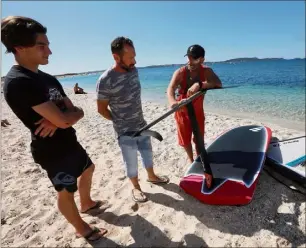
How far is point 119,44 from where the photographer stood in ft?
9.49

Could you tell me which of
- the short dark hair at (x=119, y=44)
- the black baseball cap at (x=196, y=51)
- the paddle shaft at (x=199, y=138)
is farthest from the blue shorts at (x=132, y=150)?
the black baseball cap at (x=196, y=51)

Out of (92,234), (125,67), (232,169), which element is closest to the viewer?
(92,234)

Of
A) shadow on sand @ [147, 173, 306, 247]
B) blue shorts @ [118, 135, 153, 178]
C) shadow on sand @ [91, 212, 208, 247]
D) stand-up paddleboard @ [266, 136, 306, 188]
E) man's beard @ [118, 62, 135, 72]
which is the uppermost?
man's beard @ [118, 62, 135, 72]

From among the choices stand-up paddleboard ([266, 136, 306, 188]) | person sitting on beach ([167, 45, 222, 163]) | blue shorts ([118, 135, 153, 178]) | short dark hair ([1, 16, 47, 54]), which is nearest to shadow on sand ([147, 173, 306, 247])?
stand-up paddleboard ([266, 136, 306, 188])

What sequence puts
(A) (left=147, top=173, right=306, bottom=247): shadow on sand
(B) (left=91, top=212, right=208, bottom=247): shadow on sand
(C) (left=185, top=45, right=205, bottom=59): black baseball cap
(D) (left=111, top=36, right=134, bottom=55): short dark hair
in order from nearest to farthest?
(B) (left=91, top=212, right=208, bottom=247): shadow on sand < (A) (left=147, top=173, right=306, bottom=247): shadow on sand < (D) (left=111, top=36, right=134, bottom=55): short dark hair < (C) (left=185, top=45, right=205, bottom=59): black baseball cap

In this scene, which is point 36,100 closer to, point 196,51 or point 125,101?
point 125,101

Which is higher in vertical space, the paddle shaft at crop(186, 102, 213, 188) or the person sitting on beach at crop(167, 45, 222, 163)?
the person sitting on beach at crop(167, 45, 222, 163)

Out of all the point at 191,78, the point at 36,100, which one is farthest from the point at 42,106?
the point at 191,78

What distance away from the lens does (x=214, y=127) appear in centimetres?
732

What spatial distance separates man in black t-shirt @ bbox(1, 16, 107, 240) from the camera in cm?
201

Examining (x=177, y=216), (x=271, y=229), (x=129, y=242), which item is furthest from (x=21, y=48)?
(x=271, y=229)

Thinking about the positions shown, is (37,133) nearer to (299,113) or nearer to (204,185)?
(204,185)

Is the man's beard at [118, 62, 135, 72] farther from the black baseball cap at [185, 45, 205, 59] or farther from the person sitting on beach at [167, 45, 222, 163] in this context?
the black baseball cap at [185, 45, 205, 59]

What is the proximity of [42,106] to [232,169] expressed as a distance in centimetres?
269
